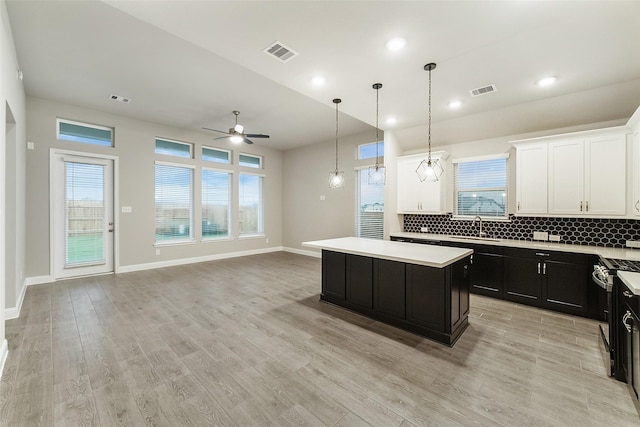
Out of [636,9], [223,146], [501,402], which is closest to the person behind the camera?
[501,402]

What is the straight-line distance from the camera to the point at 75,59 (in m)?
3.44

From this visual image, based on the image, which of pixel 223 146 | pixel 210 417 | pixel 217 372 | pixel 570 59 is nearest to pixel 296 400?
pixel 210 417

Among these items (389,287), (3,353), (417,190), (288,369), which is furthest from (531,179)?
(3,353)

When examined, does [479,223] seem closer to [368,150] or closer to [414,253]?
[414,253]

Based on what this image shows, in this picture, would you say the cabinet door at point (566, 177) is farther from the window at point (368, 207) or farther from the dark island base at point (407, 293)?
the window at point (368, 207)

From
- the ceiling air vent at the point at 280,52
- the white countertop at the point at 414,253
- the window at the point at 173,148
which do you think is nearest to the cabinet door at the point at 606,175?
the white countertop at the point at 414,253

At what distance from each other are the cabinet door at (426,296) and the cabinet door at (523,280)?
194 centimetres

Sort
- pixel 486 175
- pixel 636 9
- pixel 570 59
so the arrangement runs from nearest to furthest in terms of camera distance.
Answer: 1. pixel 636 9
2. pixel 570 59
3. pixel 486 175

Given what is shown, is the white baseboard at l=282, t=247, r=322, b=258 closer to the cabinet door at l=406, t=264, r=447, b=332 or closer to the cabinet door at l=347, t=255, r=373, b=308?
the cabinet door at l=347, t=255, r=373, b=308

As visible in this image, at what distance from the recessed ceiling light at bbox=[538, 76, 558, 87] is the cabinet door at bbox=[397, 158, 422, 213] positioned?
84.6 inches

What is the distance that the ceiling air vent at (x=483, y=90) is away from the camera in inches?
139

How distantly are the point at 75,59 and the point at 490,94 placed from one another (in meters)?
5.51

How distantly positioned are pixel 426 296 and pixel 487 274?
Answer: 1.94 m

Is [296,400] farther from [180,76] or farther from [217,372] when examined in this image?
[180,76]
